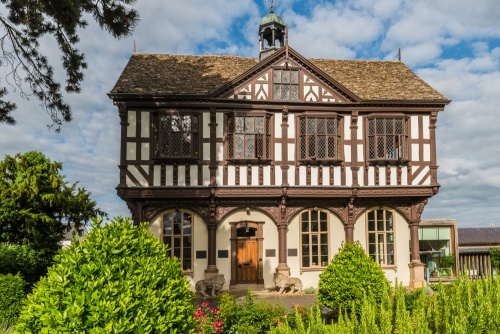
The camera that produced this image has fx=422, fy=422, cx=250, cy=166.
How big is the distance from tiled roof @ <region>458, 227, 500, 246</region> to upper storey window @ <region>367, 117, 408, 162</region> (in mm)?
13465

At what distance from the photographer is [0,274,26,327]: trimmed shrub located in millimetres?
11359

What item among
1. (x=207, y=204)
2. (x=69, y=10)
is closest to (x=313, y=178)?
(x=207, y=204)

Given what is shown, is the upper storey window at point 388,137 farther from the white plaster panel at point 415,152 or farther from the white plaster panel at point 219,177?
the white plaster panel at point 219,177

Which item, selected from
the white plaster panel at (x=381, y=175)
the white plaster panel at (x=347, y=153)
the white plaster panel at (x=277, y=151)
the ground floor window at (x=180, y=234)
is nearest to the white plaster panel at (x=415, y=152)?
the white plaster panel at (x=381, y=175)

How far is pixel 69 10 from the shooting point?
1173cm

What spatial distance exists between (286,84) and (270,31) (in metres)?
4.42

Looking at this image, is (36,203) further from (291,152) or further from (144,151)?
(291,152)

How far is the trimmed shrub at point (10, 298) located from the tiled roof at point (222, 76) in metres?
8.75

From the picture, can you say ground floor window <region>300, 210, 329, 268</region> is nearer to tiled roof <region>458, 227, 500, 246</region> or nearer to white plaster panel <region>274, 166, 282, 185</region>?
white plaster panel <region>274, 166, 282, 185</region>

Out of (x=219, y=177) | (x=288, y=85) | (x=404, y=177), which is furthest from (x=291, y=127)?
(x=404, y=177)

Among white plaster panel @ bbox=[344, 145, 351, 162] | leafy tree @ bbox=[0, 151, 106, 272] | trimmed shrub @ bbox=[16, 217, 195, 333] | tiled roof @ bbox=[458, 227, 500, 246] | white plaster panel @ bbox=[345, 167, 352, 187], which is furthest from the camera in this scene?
tiled roof @ bbox=[458, 227, 500, 246]

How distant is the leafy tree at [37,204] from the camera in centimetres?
1738

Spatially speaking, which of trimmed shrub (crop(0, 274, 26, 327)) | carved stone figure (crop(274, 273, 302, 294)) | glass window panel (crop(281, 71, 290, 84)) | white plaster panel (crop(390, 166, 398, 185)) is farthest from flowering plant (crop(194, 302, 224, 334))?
white plaster panel (crop(390, 166, 398, 185))

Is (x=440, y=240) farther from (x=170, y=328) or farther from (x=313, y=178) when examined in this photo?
(x=170, y=328)
